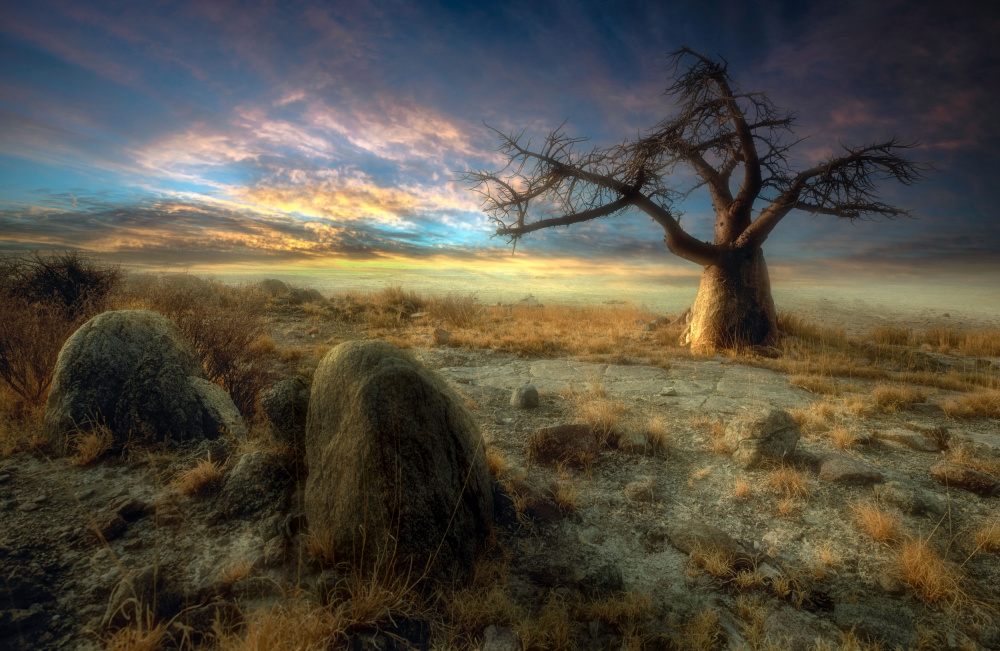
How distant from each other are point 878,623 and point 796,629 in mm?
442

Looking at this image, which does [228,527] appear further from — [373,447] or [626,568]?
[626,568]

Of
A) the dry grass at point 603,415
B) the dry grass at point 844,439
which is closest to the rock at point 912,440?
the dry grass at point 844,439

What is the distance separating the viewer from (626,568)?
2686mm

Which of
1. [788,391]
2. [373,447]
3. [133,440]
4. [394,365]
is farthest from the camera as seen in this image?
[788,391]

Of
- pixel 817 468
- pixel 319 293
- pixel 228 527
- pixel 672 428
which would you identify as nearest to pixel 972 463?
pixel 817 468

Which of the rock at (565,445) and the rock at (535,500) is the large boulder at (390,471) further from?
the rock at (565,445)

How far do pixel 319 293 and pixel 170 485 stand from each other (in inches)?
608

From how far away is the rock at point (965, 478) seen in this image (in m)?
3.42

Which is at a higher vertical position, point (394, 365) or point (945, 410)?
point (394, 365)

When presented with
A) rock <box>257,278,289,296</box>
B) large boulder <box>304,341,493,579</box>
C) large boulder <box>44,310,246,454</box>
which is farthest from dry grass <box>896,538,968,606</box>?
rock <box>257,278,289,296</box>

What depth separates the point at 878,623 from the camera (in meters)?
2.23

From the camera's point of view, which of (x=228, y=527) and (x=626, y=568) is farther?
(x=228, y=527)

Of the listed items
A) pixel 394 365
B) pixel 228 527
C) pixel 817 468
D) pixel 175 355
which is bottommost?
pixel 228 527

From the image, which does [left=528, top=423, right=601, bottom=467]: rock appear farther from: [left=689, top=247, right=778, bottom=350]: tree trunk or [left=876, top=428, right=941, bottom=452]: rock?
[left=689, top=247, right=778, bottom=350]: tree trunk
